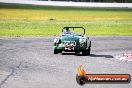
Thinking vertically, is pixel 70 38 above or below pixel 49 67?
above

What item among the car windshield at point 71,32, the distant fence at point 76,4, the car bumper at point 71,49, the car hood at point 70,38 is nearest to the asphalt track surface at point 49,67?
the car bumper at point 71,49

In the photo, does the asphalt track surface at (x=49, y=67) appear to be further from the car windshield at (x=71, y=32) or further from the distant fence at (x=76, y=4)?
the distant fence at (x=76, y=4)

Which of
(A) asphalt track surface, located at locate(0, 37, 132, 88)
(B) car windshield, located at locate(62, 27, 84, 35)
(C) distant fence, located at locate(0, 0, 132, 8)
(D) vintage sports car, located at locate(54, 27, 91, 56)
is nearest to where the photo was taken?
(A) asphalt track surface, located at locate(0, 37, 132, 88)

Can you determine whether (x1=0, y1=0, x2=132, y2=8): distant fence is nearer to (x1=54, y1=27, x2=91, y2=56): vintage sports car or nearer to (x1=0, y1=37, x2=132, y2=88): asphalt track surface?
(x1=0, y1=37, x2=132, y2=88): asphalt track surface

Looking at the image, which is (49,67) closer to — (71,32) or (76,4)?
(71,32)

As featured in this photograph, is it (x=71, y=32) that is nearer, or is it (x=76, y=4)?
(x=71, y=32)

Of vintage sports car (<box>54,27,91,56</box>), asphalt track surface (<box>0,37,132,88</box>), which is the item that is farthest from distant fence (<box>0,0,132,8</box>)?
vintage sports car (<box>54,27,91,56</box>)

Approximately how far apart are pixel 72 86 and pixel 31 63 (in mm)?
5180

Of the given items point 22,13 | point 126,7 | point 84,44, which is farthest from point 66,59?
point 126,7

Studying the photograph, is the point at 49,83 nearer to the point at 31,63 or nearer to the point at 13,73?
the point at 13,73

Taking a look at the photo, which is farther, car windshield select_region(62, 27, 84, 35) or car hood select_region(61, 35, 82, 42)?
car windshield select_region(62, 27, 84, 35)

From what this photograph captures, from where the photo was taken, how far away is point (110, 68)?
→ 48.4 ft

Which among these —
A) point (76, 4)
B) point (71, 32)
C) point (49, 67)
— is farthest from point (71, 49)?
point (76, 4)

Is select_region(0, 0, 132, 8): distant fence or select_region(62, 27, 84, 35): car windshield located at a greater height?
select_region(62, 27, 84, 35): car windshield
